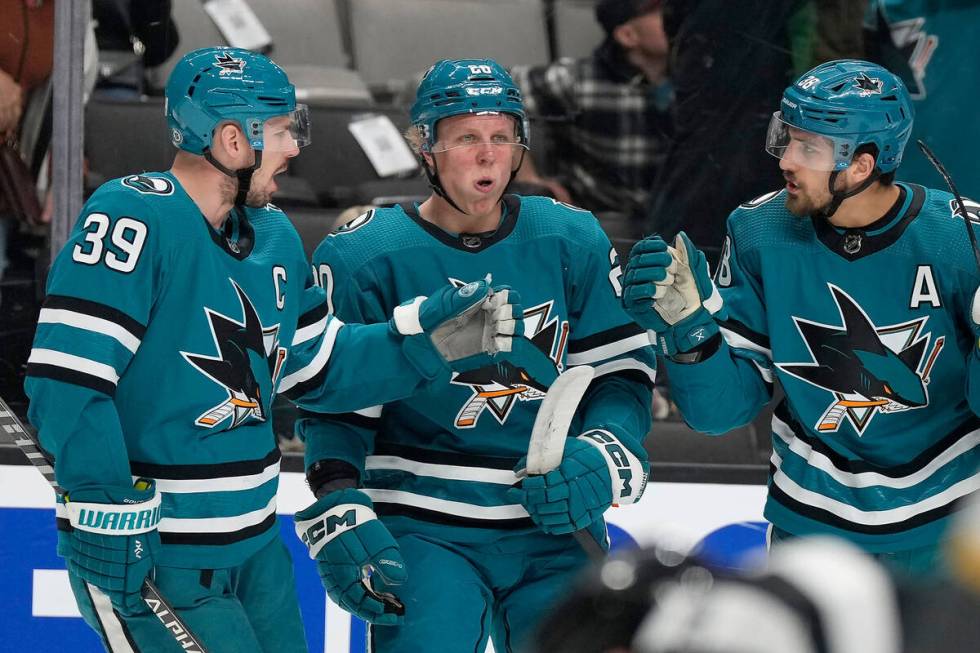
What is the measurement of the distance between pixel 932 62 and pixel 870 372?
1402 millimetres

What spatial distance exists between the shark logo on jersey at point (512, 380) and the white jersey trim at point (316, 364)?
0.70 ft

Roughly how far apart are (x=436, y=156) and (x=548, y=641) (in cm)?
154

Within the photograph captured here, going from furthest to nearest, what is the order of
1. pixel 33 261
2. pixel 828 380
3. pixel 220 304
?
pixel 33 261 → pixel 828 380 → pixel 220 304

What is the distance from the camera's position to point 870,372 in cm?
224

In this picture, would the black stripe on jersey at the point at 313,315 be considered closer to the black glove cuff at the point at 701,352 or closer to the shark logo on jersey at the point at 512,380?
the shark logo on jersey at the point at 512,380

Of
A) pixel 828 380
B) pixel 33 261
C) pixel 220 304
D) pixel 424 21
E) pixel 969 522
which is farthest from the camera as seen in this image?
pixel 424 21

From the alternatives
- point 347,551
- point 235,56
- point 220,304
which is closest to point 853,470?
point 347,551

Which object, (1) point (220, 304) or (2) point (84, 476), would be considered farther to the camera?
(1) point (220, 304)

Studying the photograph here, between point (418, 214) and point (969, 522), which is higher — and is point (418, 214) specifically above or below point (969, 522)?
below

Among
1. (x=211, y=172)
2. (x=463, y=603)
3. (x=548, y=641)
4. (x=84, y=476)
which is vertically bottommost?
(x=463, y=603)

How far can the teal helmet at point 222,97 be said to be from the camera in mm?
2051

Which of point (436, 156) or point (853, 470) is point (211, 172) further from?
point (853, 470)

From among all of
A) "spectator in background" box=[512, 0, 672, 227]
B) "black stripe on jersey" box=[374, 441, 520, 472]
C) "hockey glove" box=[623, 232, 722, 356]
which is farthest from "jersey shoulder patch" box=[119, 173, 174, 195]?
"spectator in background" box=[512, 0, 672, 227]

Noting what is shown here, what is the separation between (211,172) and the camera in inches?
81.4
